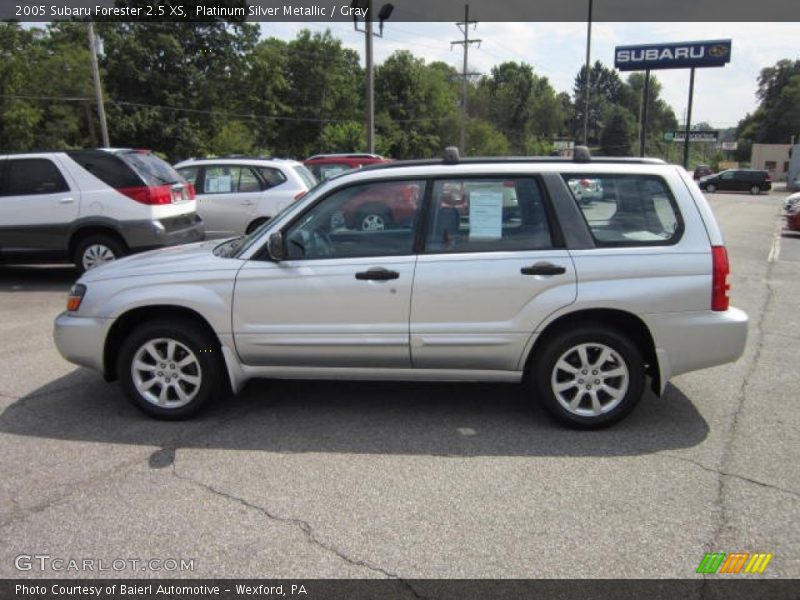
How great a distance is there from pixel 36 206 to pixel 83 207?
704 millimetres

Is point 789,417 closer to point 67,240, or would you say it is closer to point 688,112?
point 67,240

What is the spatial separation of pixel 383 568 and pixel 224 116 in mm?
51982

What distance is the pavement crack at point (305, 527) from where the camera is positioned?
281 cm

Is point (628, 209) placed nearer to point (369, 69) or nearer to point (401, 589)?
point (401, 589)

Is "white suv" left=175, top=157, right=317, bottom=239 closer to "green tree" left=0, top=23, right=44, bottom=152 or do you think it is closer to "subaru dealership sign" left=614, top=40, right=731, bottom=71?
"green tree" left=0, top=23, right=44, bottom=152

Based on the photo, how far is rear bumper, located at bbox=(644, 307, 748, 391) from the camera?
13.3ft

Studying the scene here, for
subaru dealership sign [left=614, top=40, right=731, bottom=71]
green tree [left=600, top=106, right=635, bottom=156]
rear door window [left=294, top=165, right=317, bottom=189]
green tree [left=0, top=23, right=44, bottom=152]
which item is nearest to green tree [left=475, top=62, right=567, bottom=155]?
green tree [left=600, top=106, right=635, bottom=156]

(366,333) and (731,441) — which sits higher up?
(366,333)

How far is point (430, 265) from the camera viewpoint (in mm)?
4133

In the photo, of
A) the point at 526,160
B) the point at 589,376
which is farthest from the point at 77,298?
the point at 589,376

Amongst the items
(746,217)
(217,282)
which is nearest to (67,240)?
(217,282)

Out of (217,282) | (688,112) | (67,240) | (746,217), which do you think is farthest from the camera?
(688,112)

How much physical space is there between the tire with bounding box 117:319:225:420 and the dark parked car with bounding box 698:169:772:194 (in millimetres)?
43189

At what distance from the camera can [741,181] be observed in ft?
139
